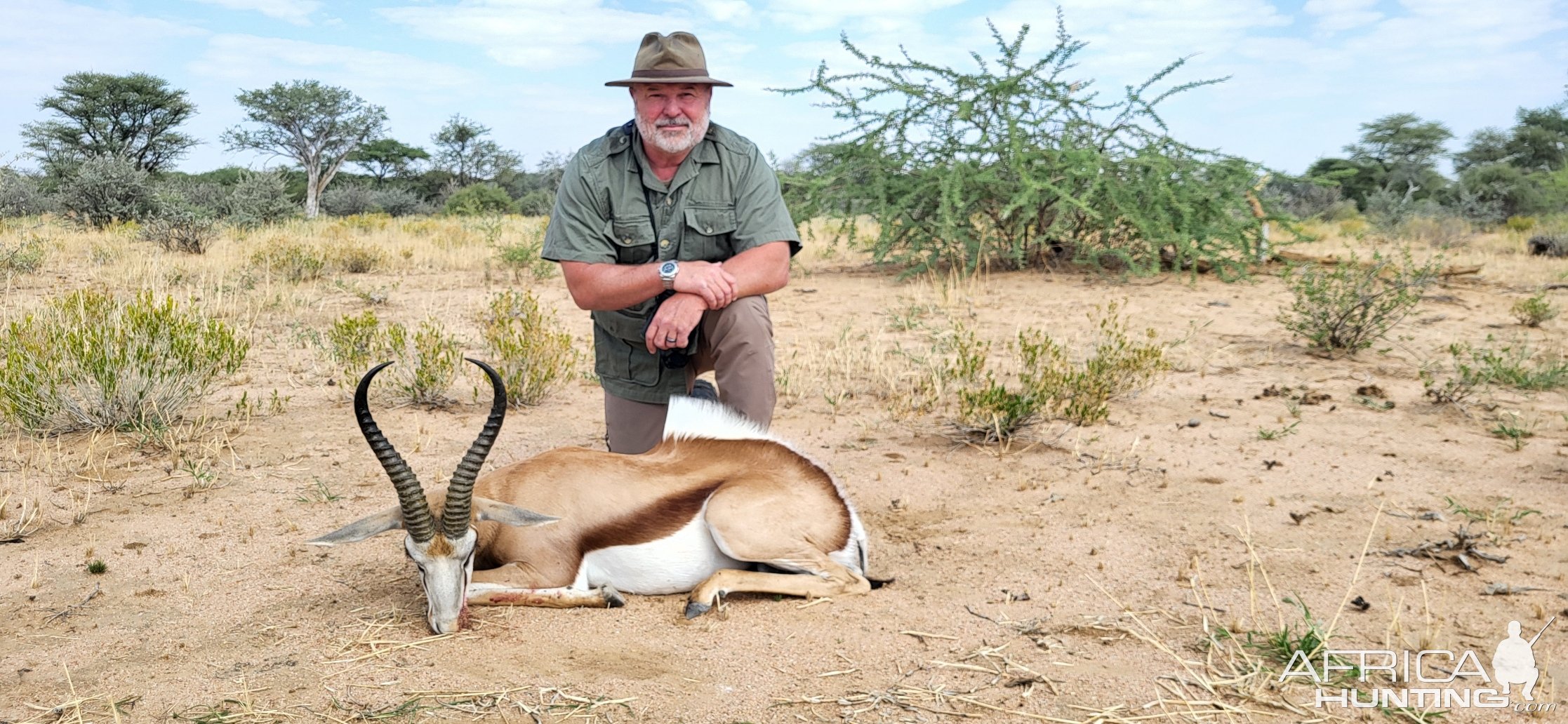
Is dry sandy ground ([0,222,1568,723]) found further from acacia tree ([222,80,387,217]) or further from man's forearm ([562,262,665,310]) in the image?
acacia tree ([222,80,387,217])

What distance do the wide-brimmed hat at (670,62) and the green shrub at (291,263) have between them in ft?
26.2

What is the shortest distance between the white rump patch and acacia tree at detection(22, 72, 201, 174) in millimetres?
29791

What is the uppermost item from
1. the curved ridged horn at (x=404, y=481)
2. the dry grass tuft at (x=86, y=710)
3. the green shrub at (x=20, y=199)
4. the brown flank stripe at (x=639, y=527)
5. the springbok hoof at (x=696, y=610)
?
the green shrub at (x=20, y=199)

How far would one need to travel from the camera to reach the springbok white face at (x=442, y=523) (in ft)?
10.4

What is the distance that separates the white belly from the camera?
370cm

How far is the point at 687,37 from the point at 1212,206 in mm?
8646

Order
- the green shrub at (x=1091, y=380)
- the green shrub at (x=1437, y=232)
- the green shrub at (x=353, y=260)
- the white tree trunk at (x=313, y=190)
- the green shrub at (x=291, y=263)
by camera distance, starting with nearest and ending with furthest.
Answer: the green shrub at (x=1091, y=380) → the green shrub at (x=291, y=263) → the green shrub at (x=353, y=260) → the green shrub at (x=1437, y=232) → the white tree trunk at (x=313, y=190)

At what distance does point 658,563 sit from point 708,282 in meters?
1.32

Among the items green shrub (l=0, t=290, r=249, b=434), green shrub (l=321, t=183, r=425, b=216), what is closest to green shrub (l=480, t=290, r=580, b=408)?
green shrub (l=0, t=290, r=249, b=434)

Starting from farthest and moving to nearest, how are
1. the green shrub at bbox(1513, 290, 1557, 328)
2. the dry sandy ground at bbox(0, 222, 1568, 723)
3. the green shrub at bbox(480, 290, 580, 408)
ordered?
the green shrub at bbox(1513, 290, 1557, 328) < the green shrub at bbox(480, 290, 580, 408) < the dry sandy ground at bbox(0, 222, 1568, 723)

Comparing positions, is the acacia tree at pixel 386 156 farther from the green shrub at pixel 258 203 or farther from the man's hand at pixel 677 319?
the man's hand at pixel 677 319

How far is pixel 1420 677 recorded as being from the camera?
10.1ft

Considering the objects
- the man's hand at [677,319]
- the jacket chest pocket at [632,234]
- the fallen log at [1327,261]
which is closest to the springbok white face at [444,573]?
the man's hand at [677,319]

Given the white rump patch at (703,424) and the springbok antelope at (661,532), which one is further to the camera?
the white rump patch at (703,424)
